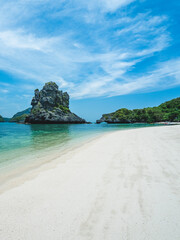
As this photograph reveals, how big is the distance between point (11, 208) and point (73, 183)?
6.13 feet

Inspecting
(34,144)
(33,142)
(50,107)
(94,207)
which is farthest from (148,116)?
(94,207)

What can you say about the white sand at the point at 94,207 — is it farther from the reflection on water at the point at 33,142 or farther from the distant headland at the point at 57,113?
the distant headland at the point at 57,113

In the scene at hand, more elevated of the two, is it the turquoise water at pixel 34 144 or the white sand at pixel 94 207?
the white sand at pixel 94 207

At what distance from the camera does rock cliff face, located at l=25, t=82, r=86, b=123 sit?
10131 cm

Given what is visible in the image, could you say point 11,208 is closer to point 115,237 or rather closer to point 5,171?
point 115,237

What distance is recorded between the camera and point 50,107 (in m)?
115

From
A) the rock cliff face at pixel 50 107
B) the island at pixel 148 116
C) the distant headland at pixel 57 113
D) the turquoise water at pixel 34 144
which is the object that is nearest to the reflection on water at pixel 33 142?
the turquoise water at pixel 34 144

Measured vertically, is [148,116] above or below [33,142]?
above

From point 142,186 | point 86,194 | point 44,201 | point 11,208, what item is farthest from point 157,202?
point 11,208

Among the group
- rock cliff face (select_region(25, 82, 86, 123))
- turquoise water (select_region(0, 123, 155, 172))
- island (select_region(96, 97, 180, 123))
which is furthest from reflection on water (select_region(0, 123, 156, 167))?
island (select_region(96, 97, 180, 123))

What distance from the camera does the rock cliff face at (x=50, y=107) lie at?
101 meters

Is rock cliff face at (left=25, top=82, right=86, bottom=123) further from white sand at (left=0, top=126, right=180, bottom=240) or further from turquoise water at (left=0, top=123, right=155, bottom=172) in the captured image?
white sand at (left=0, top=126, right=180, bottom=240)

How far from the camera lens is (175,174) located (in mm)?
4879

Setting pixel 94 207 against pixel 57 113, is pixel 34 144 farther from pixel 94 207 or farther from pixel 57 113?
pixel 57 113
